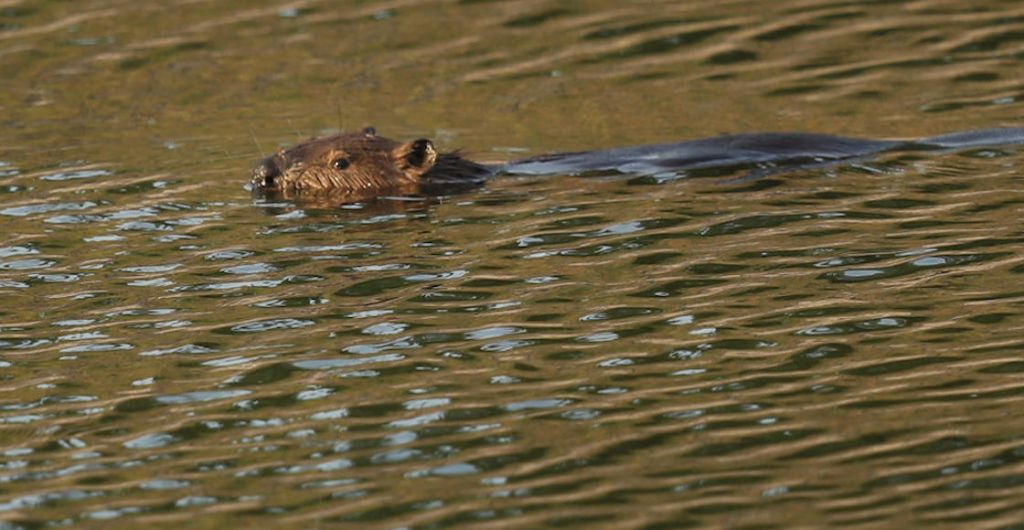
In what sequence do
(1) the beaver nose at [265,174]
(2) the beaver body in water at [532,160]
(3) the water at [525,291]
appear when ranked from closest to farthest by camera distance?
(3) the water at [525,291] < (1) the beaver nose at [265,174] < (2) the beaver body in water at [532,160]

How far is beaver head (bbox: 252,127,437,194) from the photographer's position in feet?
40.7

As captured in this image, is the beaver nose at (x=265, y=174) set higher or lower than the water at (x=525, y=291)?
higher

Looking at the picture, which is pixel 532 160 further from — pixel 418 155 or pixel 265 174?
pixel 265 174

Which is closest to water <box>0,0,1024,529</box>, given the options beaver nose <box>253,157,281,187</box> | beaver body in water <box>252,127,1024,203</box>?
beaver body in water <box>252,127,1024,203</box>

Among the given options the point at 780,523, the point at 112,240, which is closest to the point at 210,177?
the point at 112,240

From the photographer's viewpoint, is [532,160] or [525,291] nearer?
[525,291]

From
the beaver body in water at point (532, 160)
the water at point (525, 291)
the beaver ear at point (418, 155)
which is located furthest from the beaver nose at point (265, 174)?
the beaver ear at point (418, 155)

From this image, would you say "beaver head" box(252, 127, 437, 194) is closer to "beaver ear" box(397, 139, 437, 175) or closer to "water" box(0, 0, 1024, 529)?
"beaver ear" box(397, 139, 437, 175)

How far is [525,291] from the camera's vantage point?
950 centimetres

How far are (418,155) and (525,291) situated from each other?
10.6ft

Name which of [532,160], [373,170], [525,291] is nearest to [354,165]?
[373,170]

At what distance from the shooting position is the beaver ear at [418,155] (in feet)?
40.7

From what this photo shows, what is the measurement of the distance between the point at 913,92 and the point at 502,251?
5.48 m

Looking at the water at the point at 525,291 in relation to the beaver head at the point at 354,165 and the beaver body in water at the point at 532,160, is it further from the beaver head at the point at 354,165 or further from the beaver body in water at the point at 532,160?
the beaver head at the point at 354,165
